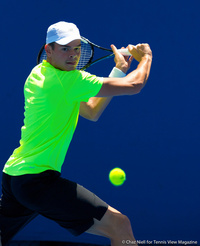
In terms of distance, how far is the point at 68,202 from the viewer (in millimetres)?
2562

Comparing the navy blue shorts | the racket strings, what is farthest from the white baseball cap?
the navy blue shorts

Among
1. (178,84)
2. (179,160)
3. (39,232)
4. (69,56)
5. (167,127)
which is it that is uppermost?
(69,56)

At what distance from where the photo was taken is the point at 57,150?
2.65 m

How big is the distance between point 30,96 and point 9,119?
1.70 meters

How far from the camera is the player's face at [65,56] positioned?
2691 millimetres

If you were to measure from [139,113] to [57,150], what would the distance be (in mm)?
1665

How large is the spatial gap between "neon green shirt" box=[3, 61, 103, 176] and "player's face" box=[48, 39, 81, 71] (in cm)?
8

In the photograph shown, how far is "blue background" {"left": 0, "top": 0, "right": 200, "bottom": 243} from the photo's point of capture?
4.13 meters

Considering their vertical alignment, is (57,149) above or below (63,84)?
below

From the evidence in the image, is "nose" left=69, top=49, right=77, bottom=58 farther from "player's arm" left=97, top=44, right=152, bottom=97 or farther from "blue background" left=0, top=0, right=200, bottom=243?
"blue background" left=0, top=0, right=200, bottom=243

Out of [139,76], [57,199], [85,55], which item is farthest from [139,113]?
[57,199]

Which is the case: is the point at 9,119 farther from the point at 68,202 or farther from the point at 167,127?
the point at 68,202

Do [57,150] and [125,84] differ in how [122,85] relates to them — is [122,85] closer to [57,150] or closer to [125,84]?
[125,84]

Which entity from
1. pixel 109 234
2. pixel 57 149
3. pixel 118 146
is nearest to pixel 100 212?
pixel 109 234
